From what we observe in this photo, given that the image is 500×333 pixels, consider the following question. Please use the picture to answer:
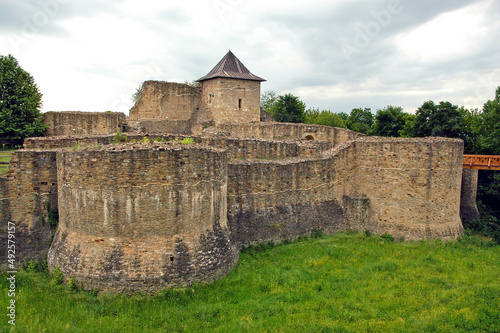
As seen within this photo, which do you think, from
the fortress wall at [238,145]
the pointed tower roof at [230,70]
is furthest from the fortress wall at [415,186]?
the pointed tower roof at [230,70]

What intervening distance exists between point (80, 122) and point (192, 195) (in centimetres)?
1230

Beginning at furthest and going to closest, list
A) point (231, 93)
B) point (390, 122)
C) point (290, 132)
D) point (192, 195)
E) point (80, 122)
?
1. point (390, 122)
2. point (231, 93)
3. point (290, 132)
4. point (80, 122)
5. point (192, 195)

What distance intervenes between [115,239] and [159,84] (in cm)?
1596

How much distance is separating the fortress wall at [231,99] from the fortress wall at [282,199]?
33.9 ft

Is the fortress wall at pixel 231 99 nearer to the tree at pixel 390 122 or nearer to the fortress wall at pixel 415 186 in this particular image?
the fortress wall at pixel 415 186

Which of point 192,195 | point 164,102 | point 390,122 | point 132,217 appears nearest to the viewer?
point 132,217

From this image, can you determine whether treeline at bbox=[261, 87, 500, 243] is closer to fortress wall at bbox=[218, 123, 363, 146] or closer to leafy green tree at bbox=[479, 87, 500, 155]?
leafy green tree at bbox=[479, 87, 500, 155]

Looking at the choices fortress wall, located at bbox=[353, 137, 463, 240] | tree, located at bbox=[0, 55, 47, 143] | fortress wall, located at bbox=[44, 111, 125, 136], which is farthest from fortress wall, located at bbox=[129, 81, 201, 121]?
fortress wall, located at bbox=[353, 137, 463, 240]

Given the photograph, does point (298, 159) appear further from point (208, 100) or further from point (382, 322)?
point (208, 100)

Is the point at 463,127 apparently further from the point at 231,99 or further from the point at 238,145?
the point at 238,145

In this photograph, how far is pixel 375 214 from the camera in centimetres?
1684

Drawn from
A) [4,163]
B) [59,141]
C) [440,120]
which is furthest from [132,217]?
[440,120]

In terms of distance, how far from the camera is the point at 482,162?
18000 millimetres

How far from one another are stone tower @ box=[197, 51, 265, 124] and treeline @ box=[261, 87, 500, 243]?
12.5 metres
